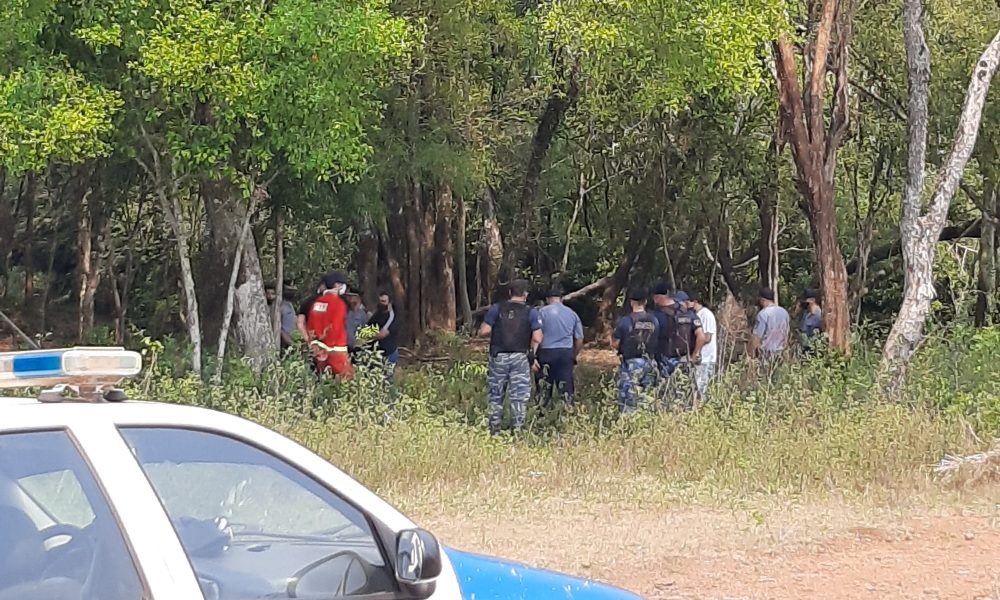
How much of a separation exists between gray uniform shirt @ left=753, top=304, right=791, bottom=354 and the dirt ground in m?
5.84

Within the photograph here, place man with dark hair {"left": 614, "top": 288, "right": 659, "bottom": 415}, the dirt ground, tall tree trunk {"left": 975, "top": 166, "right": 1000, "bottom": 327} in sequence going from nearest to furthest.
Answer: the dirt ground → man with dark hair {"left": 614, "top": 288, "right": 659, "bottom": 415} → tall tree trunk {"left": 975, "top": 166, "right": 1000, "bottom": 327}

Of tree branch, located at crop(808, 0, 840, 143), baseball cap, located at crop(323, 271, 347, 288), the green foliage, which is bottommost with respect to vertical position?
baseball cap, located at crop(323, 271, 347, 288)

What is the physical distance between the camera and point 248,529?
3.48 meters

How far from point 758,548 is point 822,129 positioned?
29.1ft

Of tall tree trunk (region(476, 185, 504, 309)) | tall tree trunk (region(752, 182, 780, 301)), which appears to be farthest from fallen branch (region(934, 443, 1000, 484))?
tall tree trunk (region(476, 185, 504, 309))

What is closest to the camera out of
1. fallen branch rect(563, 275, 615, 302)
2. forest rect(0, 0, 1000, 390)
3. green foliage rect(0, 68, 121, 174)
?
green foliage rect(0, 68, 121, 174)

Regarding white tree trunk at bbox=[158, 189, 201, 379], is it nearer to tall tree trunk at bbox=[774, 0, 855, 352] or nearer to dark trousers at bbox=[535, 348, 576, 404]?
dark trousers at bbox=[535, 348, 576, 404]

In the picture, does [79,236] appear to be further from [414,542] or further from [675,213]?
[414,542]

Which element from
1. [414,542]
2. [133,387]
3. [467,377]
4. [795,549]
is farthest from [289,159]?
[414,542]

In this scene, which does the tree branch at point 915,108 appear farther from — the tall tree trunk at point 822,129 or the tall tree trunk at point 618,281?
the tall tree trunk at point 618,281

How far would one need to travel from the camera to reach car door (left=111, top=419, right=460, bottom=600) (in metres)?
2.87

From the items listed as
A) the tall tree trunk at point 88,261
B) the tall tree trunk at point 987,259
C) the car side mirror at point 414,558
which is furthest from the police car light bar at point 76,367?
the tall tree trunk at point 987,259

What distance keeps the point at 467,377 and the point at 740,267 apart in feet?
36.3

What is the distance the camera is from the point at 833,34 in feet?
53.7
